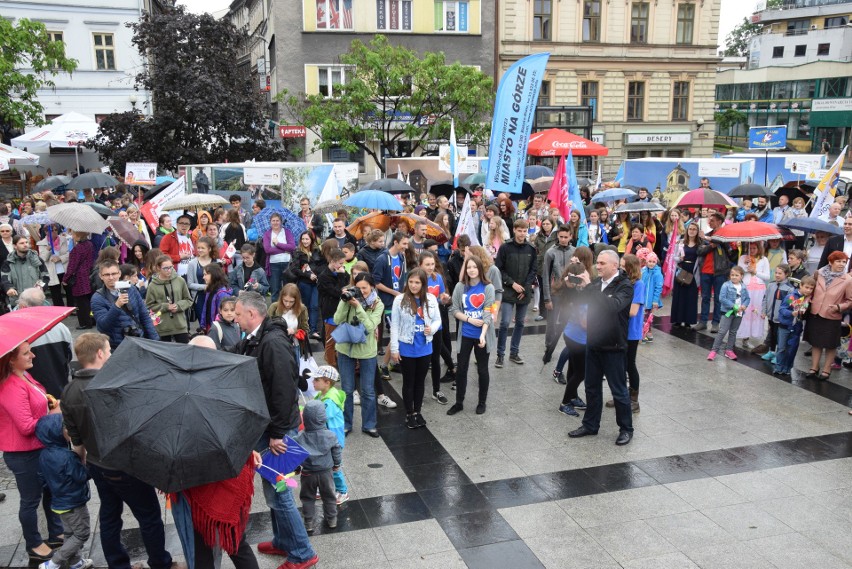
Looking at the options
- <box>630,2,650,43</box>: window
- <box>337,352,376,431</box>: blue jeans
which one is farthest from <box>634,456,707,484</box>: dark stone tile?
<box>630,2,650,43</box>: window

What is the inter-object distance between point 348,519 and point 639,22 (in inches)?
1477

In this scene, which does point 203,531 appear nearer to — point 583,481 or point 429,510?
point 429,510

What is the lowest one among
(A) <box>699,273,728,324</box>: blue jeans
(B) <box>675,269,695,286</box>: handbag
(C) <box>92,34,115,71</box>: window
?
(A) <box>699,273,728,324</box>: blue jeans

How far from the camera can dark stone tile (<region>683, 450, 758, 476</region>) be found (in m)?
6.72

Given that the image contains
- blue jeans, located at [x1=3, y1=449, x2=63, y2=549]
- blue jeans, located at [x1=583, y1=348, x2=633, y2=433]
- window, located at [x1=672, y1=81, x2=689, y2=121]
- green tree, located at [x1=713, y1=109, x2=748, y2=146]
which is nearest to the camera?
blue jeans, located at [x1=3, y1=449, x2=63, y2=549]

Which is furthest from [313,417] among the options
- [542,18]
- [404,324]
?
[542,18]

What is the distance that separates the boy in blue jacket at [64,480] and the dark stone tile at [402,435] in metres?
3.04

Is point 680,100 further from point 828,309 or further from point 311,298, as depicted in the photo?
point 311,298

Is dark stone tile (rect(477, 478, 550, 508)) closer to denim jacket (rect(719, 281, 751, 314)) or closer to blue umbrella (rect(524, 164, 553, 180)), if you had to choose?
denim jacket (rect(719, 281, 751, 314))

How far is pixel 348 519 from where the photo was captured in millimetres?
5859

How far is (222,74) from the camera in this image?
24156mm

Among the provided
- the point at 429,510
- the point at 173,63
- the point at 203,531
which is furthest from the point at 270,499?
the point at 173,63

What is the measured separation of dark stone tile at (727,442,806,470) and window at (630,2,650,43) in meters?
34.6

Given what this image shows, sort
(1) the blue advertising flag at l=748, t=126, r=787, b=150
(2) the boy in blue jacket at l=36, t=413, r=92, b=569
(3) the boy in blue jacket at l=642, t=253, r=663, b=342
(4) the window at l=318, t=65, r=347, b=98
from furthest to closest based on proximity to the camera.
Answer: (4) the window at l=318, t=65, r=347, b=98
(1) the blue advertising flag at l=748, t=126, r=787, b=150
(3) the boy in blue jacket at l=642, t=253, r=663, b=342
(2) the boy in blue jacket at l=36, t=413, r=92, b=569
